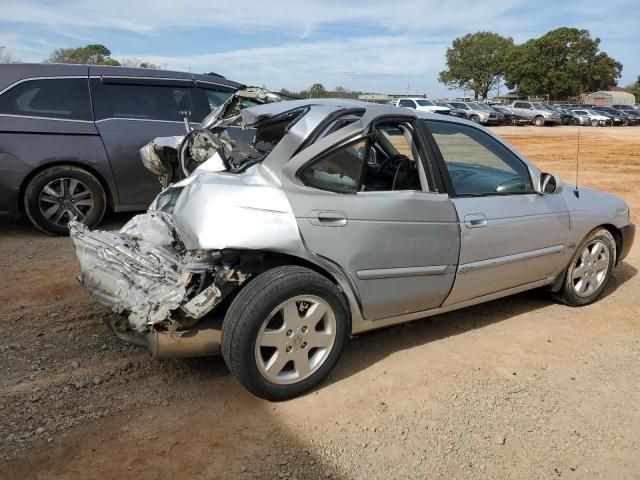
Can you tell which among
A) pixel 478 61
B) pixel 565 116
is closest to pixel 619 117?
pixel 565 116

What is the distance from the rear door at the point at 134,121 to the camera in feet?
19.7

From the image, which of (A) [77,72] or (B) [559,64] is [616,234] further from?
(B) [559,64]

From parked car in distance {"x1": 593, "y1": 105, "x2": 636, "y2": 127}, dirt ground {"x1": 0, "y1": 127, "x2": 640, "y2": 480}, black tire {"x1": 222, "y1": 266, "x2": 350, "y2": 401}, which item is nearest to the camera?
dirt ground {"x1": 0, "y1": 127, "x2": 640, "y2": 480}

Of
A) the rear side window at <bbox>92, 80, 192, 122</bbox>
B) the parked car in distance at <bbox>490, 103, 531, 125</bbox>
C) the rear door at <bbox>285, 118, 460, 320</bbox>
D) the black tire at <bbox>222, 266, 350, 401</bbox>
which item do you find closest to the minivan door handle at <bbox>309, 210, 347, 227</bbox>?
the rear door at <bbox>285, 118, 460, 320</bbox>

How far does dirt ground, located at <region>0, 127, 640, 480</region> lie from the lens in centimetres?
254

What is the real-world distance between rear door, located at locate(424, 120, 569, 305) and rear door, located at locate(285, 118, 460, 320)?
0.15 m

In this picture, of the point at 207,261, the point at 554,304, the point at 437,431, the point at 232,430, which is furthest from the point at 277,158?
the point at 554,304

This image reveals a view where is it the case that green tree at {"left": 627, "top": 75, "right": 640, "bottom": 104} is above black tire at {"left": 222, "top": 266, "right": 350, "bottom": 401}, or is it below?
above

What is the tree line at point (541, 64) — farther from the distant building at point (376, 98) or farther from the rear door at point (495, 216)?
the rear door at point (495, 216)

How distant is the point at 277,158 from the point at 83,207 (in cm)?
385

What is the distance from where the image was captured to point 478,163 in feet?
13.6

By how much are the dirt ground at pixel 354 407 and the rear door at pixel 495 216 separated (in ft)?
1.51

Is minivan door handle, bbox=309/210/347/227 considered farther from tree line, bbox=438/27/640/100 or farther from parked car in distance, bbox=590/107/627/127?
tree line, bbox=438/27/640/100

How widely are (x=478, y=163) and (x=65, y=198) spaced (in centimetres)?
436
